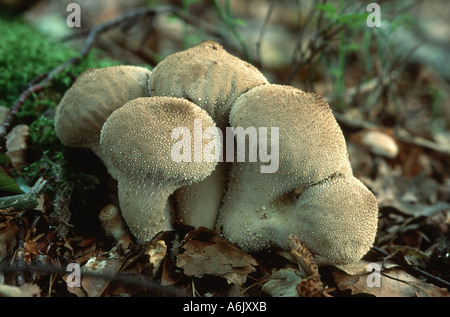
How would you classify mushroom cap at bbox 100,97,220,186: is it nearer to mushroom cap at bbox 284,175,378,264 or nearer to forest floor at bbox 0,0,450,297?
forest floor at bbox 0,0,450,297

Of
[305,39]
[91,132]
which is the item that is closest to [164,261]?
[91,132]

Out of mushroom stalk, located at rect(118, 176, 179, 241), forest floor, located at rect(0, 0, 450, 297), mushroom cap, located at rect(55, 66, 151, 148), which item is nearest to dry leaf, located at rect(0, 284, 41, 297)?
forest floor, located at rect(0, 0, 450, 297)

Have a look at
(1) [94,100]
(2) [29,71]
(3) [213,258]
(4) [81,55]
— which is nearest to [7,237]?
(1) [94,100]

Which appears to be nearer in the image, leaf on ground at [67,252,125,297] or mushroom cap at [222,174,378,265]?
leaf on ground at [67,252,125,297]

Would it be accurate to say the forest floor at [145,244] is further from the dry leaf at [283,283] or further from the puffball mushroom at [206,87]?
the puffball mushroom at [206,87]
